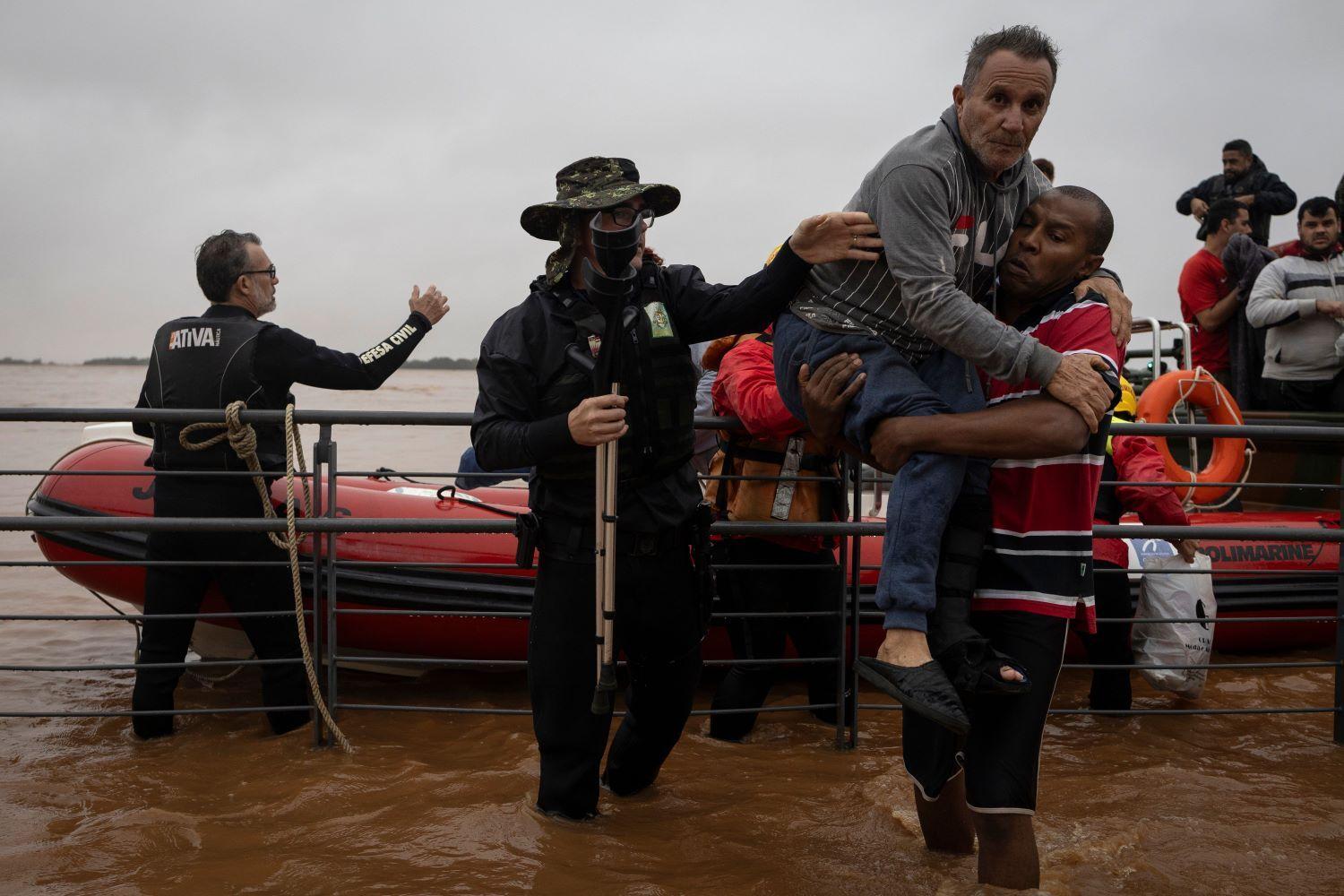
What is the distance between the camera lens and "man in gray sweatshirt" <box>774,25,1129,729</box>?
2254 millimetres

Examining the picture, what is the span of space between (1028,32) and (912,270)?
0.62 m

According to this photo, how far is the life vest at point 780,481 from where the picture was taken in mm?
3922

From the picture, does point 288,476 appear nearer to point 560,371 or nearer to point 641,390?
point 560,371

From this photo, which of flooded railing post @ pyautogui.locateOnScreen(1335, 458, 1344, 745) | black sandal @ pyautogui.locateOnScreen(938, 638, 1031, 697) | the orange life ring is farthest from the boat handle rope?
the orange life ring

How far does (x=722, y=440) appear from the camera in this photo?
417 cm

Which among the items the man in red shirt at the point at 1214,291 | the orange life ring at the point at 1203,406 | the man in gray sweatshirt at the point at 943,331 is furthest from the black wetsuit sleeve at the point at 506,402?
the man in red shirt at the point at 1214,291

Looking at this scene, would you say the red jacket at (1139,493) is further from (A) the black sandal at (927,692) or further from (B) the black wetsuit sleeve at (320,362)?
(B) the black wetsuit sleeve at (320,362)

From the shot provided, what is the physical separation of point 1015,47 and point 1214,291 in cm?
585

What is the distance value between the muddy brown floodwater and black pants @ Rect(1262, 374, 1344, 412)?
2519 millimetres

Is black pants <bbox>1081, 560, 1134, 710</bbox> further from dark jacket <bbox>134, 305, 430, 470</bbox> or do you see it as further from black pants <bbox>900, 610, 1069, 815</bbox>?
dark jacket <bbox>134, 305, 430, 470</bbox>

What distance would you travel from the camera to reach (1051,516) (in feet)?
7.90

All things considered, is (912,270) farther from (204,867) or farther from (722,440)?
(204,867)

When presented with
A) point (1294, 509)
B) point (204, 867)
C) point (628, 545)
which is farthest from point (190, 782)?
point (1294, 509)

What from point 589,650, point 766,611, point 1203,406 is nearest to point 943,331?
point 589,650
